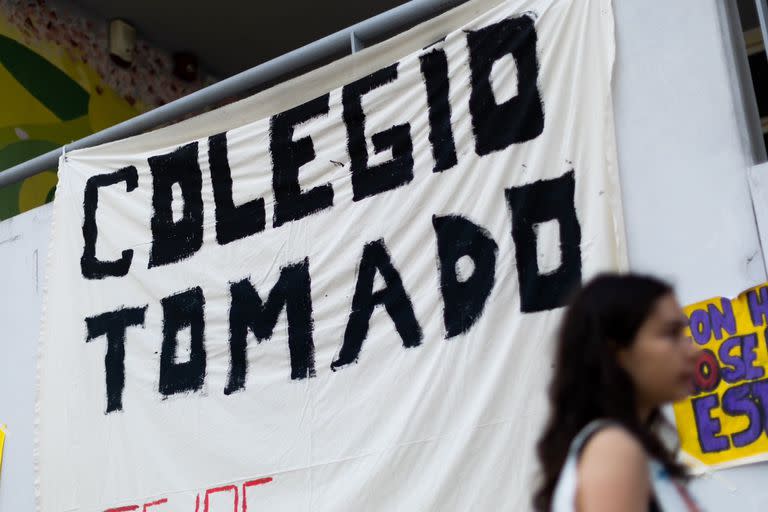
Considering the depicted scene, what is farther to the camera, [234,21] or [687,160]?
[234,21]

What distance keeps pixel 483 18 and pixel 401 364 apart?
123 cm

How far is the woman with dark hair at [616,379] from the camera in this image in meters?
1.68

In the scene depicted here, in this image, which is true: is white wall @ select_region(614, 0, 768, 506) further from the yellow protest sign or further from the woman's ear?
the woman's ear

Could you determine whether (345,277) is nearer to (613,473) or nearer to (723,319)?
(723,319)

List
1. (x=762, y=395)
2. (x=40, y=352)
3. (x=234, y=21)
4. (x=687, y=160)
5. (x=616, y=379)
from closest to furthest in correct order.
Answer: (x=616, y=379)
(x=762, y=395)
(x=687, y=160)
(x=40, y=352)
(x=234, y=21)

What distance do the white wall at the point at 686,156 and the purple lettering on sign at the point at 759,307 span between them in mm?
44

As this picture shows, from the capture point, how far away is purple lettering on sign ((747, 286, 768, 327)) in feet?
10.3

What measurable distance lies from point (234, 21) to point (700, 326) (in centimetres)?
538

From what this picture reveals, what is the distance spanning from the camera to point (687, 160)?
342 centimetres

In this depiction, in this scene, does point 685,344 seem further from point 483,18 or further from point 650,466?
point 483,18

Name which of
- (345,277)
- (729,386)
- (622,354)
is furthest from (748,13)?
(622,354)

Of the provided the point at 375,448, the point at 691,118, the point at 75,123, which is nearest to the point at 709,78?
the point at 691,118

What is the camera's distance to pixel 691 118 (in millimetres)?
3447

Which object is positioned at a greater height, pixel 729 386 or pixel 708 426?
pixel 729 386
